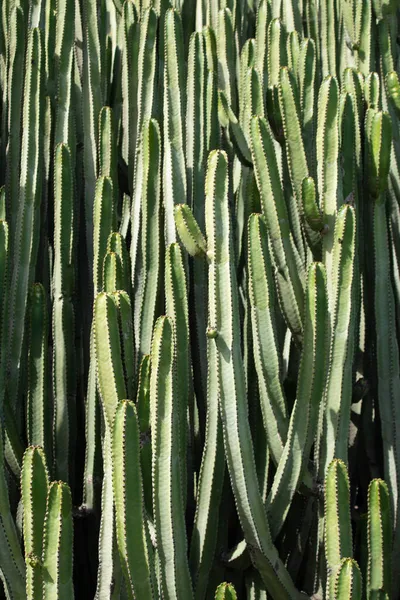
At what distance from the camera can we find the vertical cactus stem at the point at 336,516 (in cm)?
183

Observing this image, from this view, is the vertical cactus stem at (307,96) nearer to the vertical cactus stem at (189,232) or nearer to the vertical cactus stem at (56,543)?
the vertical cactus stem at (189,232)

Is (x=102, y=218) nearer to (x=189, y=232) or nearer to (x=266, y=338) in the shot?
(x=189, y=232)

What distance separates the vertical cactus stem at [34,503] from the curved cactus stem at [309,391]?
63 cm

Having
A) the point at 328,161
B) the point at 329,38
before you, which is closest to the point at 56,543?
the point at 328,161

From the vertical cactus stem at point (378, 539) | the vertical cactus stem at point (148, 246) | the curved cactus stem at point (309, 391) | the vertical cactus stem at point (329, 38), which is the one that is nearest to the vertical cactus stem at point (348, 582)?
the vertical cactus stem at point (378, 539)

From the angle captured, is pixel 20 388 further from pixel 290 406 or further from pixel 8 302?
pixel 290 406

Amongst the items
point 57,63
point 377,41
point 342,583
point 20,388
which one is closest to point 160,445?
point 342,583

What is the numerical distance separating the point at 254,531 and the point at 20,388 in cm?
84

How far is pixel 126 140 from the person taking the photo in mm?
2742

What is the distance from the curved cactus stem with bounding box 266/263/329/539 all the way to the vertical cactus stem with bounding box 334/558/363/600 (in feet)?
1.07

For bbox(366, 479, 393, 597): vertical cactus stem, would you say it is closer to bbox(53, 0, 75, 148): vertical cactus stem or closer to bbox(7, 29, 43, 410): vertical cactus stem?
bbox(7, 29, 43, 410): vertical cactus stem

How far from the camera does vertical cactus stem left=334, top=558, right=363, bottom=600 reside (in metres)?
1.70

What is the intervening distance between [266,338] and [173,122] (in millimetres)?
837

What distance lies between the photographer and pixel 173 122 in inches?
97.8
